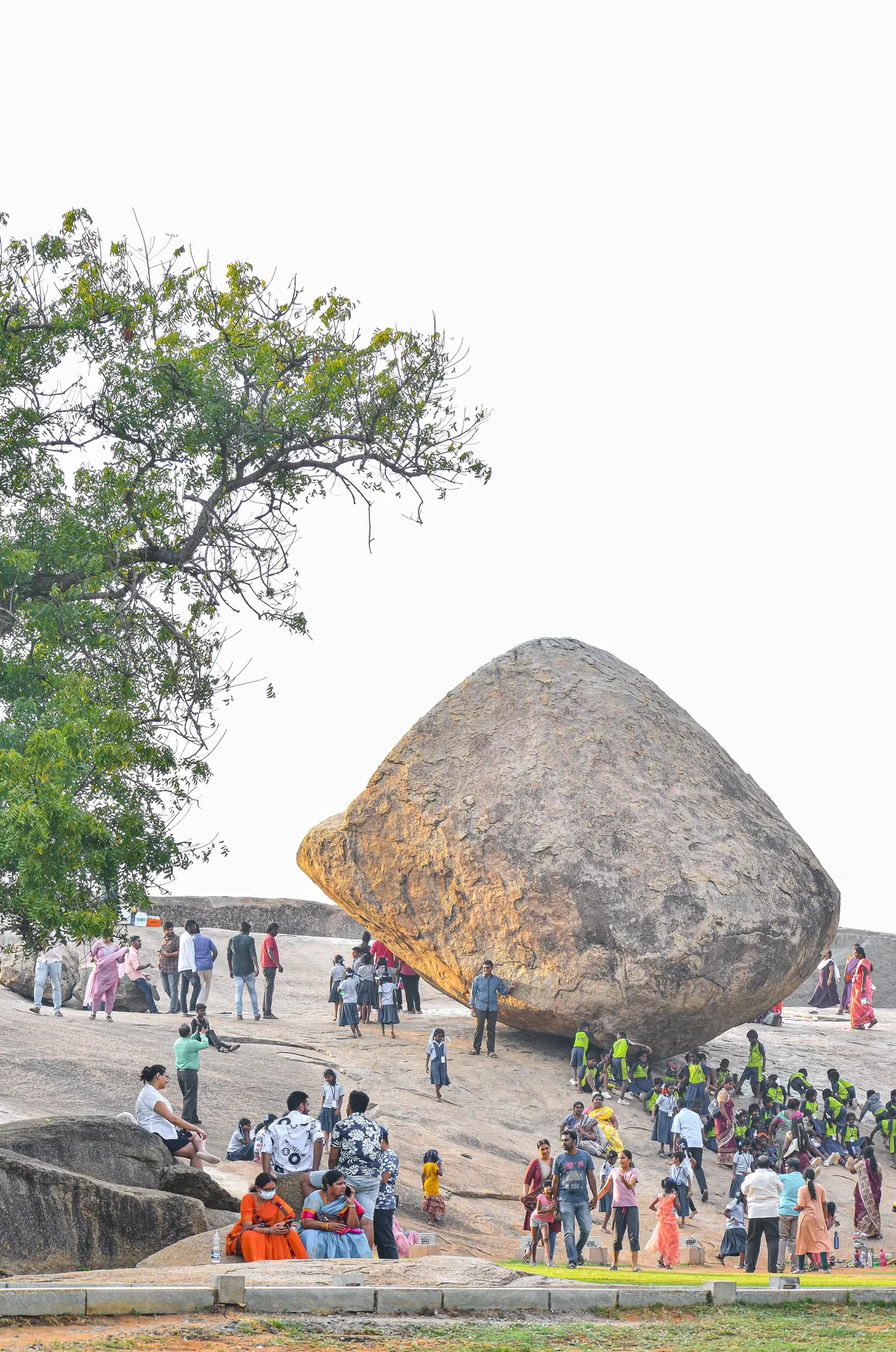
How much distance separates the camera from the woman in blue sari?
11.2 meters

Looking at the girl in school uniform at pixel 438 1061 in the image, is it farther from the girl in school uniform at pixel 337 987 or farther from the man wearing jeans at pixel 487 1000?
the girl in school uniform at pixel 337 987

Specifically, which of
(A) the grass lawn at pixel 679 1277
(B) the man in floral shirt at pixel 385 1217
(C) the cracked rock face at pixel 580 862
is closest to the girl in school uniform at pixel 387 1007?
(C) the cracked rock face at pixel 580 862

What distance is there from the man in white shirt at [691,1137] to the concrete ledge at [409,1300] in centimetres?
961

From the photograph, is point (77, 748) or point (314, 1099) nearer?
point (77, 748)

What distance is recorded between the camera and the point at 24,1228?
11.8 m

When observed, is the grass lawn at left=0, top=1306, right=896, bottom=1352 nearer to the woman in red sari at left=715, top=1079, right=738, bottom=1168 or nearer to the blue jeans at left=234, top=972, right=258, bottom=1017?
the woman in red sari at left=715, top=1079, right=738, bottom=1168

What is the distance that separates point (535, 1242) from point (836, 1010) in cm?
1974

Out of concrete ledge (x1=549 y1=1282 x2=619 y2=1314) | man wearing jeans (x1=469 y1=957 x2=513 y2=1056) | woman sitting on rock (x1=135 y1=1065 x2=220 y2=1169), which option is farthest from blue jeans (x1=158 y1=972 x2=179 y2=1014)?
concrete ledge (x1=549 y1=1282 x2=619 y2=1314)

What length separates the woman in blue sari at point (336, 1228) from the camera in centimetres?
1124

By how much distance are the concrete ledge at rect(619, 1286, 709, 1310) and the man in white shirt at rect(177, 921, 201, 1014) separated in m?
13.8

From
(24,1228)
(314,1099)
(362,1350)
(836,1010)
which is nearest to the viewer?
(362,1350)

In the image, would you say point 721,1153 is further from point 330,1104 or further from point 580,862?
point 330,1104

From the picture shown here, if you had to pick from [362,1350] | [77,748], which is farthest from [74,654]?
[362,1350]

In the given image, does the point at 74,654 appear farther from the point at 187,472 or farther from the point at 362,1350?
the point at 362,1350
